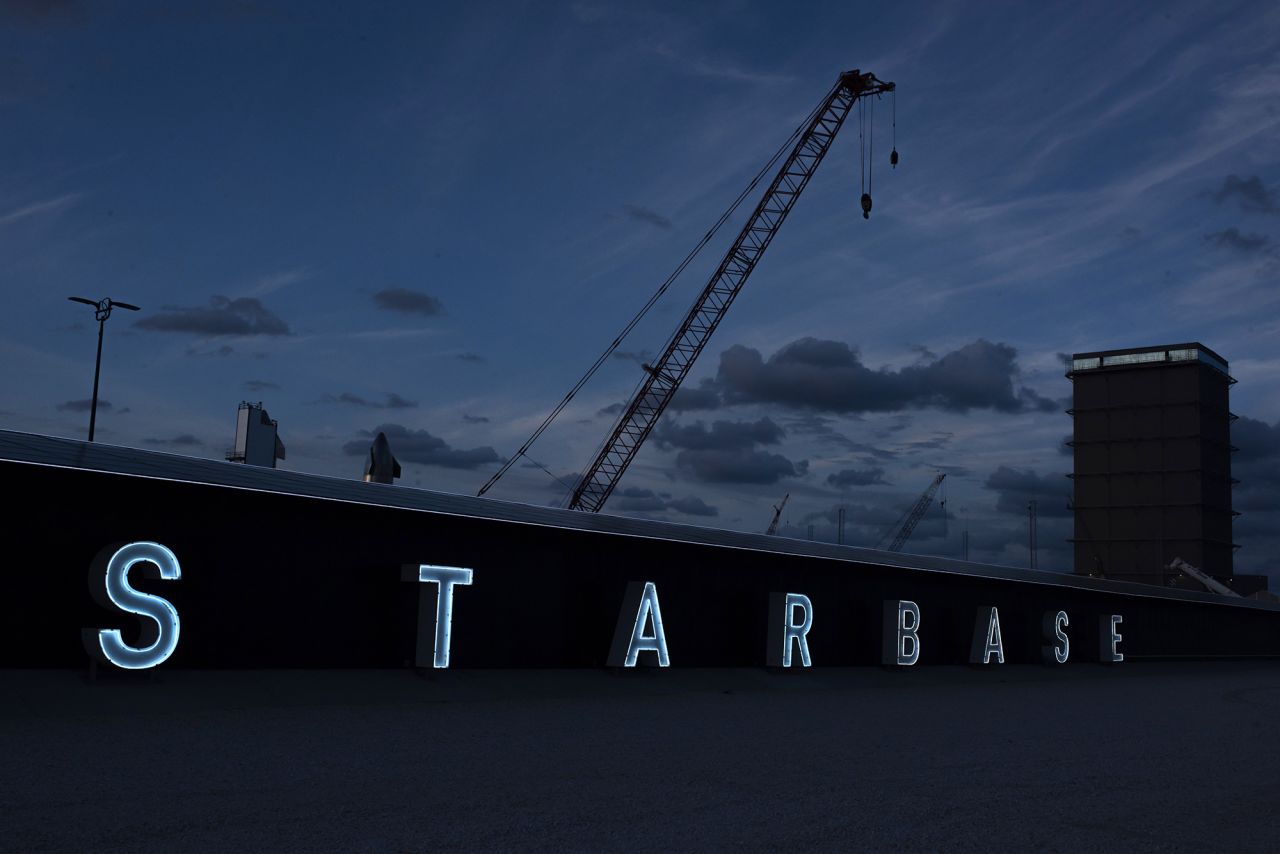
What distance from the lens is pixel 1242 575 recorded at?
12456 centimetres

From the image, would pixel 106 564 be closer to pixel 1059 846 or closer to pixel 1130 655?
pixel 1059 846

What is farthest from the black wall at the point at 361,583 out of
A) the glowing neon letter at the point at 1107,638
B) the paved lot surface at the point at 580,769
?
the glowing neon letter at the point at 1107,638

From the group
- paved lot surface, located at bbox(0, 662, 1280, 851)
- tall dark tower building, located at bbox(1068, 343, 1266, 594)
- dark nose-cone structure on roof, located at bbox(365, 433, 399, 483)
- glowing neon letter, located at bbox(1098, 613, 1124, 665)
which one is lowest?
paved lot surface, located at bbox(0, 662, 1280, 851)

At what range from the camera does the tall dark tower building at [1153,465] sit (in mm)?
119312

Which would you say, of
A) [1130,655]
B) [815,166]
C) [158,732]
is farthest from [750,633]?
[815,166]

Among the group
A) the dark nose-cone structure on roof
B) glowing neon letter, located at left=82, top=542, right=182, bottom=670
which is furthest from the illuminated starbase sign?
the dark nose-cone structure on roof

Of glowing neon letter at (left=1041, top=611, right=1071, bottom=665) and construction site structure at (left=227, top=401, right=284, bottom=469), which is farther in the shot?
glowing neon letter at (left=1041, top=611, right=1071, bottom=665)

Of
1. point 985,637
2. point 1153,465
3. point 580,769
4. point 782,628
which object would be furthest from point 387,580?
point 1153,465

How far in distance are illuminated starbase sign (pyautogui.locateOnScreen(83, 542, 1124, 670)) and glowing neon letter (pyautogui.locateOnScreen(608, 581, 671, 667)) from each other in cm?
3

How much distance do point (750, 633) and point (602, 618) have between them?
6.17 meters

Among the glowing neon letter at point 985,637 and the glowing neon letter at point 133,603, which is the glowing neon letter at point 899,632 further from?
the glowing neon letter at point 133,603

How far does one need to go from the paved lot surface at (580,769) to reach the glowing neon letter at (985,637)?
15351 millimetres

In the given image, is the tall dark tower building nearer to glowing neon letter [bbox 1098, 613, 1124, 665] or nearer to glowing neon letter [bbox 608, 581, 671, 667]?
glowing neon letter [bbox 1098, 613, 1124, 665]

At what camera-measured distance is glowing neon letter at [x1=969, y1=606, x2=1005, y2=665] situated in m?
43.2
